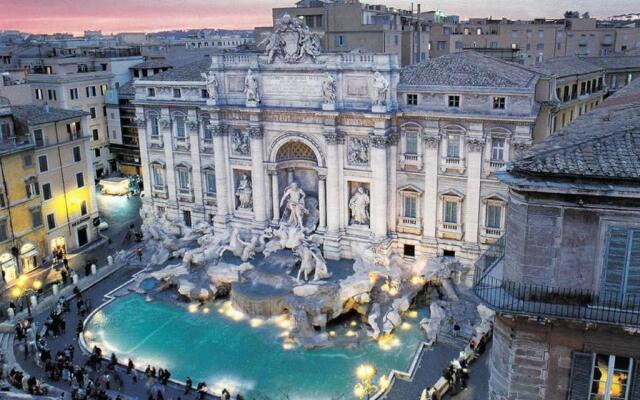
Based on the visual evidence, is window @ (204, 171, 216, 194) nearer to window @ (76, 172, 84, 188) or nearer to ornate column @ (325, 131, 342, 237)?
window @ (76, 172, 84, 188)

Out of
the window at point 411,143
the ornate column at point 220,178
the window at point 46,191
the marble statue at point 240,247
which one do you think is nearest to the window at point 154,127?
the ornate column at point 220,178

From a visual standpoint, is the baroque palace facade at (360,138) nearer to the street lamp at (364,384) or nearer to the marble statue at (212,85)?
the marble statue at (212,85)

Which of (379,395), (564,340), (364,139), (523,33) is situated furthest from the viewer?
(523,33)

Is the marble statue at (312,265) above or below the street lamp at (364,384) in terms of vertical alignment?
above

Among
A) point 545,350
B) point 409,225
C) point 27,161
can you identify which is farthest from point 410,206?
point 27,161

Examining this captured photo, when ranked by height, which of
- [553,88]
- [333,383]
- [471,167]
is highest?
[553,88]

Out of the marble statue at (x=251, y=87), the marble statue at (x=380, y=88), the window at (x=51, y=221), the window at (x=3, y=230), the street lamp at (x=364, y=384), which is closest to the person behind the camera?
the street lamp at (x=364, y=384)

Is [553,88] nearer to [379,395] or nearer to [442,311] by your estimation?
[442,311]

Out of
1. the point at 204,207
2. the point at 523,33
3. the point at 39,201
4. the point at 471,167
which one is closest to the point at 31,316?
the point at 39,201
